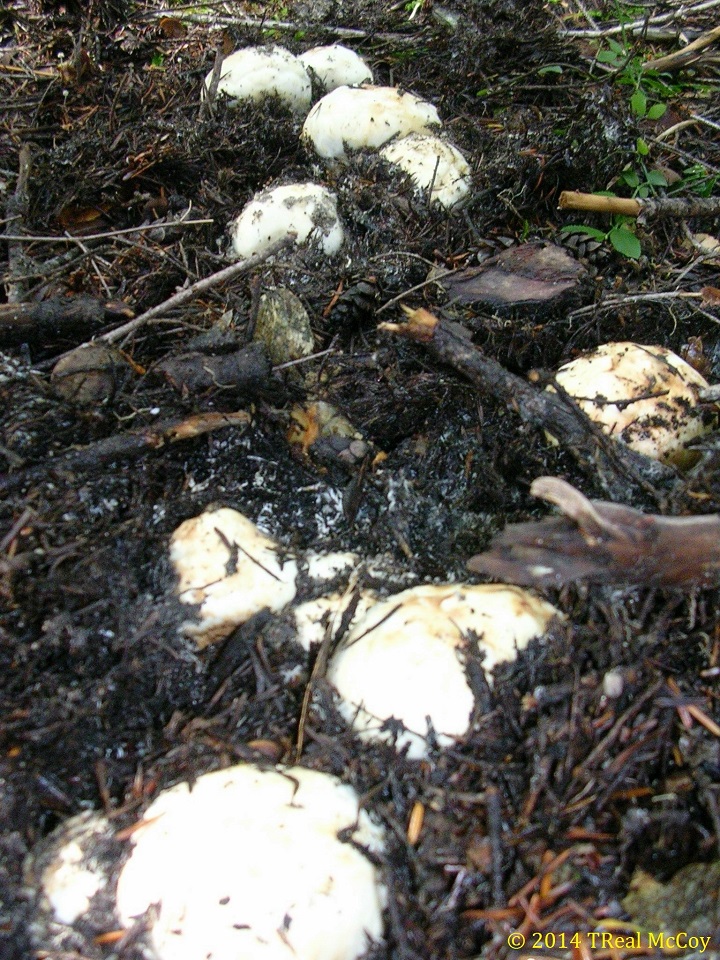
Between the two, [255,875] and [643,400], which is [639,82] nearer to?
[643,400]

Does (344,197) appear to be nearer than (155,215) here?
Yes

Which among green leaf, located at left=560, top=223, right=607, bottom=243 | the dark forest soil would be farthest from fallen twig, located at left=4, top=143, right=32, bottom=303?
green leaf, located at left=560, top=223, right=607, bottom=243

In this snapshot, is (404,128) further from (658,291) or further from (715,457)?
(715,457)

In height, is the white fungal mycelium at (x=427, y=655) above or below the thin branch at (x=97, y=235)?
below

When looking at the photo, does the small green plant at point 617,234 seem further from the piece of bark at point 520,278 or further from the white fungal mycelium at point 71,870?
the white fungal mycelium at point 71,870

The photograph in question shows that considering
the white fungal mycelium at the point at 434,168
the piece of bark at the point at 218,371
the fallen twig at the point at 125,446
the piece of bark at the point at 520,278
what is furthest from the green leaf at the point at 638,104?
the fallen twig at the point at 125,446

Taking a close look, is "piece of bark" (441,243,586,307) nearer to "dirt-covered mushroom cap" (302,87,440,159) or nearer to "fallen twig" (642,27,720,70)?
"dirt-covered mushroom cap" (302,87,440,159)

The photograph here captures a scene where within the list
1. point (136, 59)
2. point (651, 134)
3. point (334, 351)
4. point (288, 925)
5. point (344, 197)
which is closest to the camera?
point (288, 925)

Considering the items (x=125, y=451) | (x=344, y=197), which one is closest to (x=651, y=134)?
(x=344, y=197)
